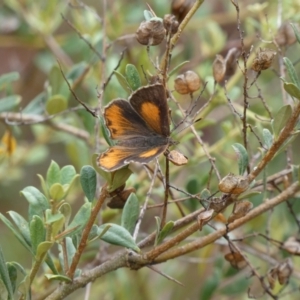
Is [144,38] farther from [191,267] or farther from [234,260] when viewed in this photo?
[191,267]

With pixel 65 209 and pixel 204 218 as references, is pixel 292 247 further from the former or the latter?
pixel 65 209

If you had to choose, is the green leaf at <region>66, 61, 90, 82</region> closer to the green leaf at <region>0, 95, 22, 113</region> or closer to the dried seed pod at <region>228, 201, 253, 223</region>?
the green leaf at <region>0, 95, 22, 113</region>

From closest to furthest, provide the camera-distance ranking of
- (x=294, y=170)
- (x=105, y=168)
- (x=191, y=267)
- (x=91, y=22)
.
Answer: (x=105, y=168), (x=294, y=170), (x=91, y=22), (x=191, y=267)

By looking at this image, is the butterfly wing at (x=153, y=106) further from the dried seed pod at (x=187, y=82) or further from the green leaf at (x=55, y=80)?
the green leaf at (x=55, y=80)

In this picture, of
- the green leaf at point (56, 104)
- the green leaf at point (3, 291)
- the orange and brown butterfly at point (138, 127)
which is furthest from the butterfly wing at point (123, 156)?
the green leaf at point (56, 104)

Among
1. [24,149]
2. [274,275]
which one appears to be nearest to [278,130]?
[274,275]

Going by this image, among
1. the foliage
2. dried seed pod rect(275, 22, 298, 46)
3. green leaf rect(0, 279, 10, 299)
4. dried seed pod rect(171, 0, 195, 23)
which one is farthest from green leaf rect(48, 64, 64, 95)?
green leaf rect(0, 279, 10, 299)
